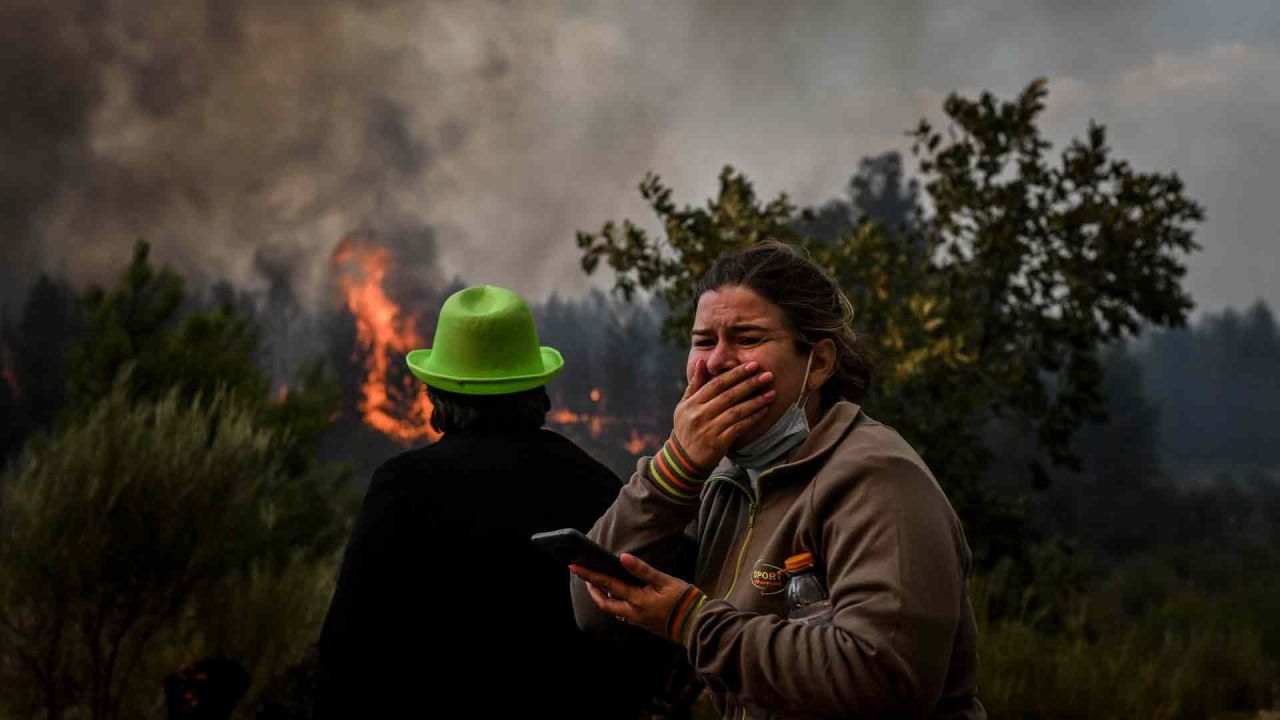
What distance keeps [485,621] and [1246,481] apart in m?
27.2

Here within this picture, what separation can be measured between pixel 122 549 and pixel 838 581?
5074mm

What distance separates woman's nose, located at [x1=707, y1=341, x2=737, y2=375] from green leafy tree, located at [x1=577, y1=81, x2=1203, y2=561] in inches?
167

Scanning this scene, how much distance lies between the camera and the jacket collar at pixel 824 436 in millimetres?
1448

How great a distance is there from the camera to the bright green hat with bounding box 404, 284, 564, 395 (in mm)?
2494

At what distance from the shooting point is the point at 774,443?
1.52 m

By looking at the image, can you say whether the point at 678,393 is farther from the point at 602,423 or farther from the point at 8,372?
the point at 8,372

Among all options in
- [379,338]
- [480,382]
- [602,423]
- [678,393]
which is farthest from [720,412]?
[602,423]

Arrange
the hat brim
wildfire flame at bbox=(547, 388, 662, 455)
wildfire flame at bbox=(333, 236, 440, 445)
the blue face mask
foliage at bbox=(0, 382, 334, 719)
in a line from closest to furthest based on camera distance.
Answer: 1. the blue face mask
2. the hat brim
3. foliage at bbox=(0, 382, 334, 719)
4. wildfire flame at bbox=(333, 236, 440, 445)
5. wildfire flame at bbox=(547, 388, 662, 455)

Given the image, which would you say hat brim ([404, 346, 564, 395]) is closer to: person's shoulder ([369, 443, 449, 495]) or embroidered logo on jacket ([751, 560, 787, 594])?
person's shoulder ([369, 443, 449, 495])

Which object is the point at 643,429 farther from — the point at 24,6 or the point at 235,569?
the point at 235,569

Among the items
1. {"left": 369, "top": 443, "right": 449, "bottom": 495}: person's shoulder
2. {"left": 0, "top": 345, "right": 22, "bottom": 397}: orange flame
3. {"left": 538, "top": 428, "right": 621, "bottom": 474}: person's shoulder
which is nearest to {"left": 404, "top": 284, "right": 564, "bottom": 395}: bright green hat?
{"left": 538, "top": 428, "right": 621, "bottom": 474}: person's shoulder

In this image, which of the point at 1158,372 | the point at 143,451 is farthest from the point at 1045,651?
the point at 1158,372

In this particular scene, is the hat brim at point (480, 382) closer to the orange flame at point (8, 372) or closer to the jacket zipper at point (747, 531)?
the jacket zipper at point (747, 531)

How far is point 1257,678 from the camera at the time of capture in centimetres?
668
